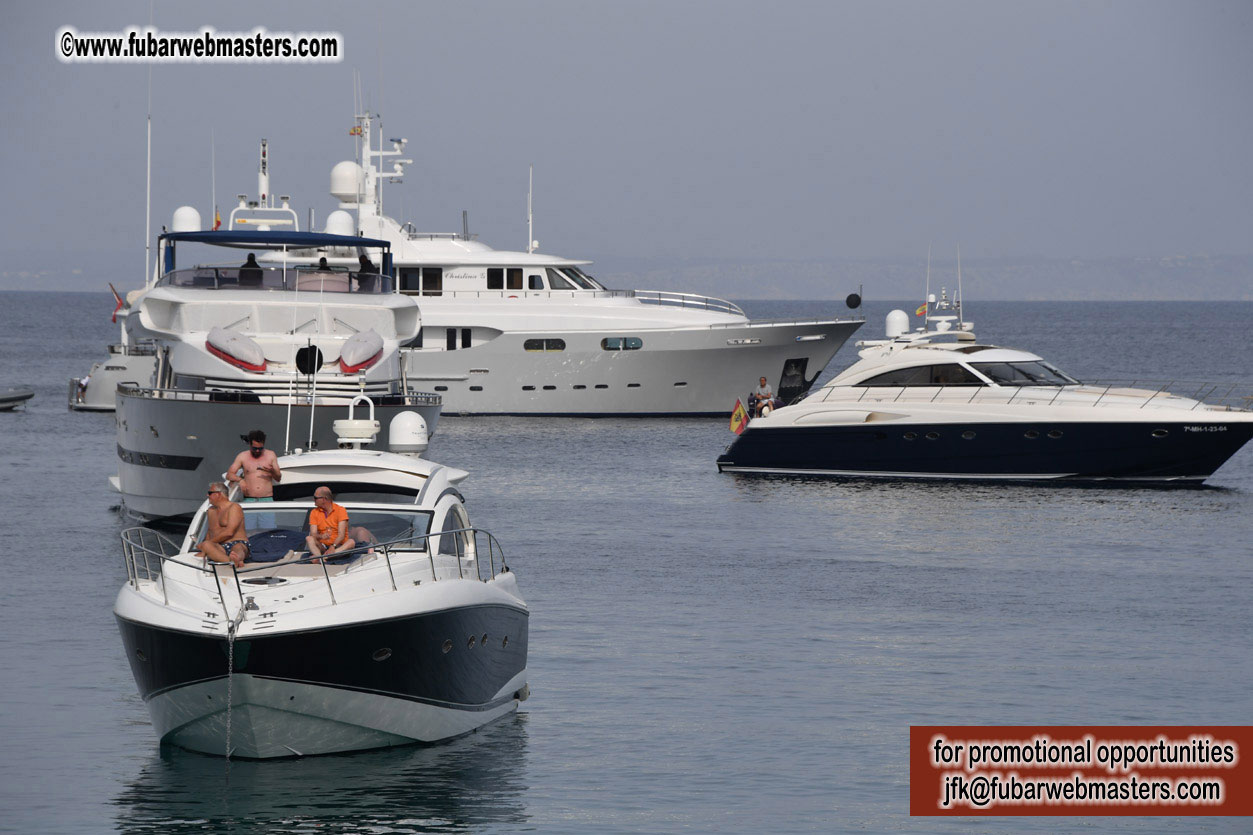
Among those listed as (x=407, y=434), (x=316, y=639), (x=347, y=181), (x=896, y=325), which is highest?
(x=347, y=181)

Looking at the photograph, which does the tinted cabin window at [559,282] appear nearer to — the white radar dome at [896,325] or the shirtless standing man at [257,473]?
the white radar dome at [896,325]

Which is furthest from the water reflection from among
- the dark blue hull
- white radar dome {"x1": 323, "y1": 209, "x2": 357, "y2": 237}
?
white radar dome {"x1": 323, "y1": 209, "x2": 357, "y2": 237}

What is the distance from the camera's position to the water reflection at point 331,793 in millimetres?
13523

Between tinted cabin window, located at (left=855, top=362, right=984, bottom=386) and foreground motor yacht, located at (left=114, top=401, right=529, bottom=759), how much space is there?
22258 millimetres

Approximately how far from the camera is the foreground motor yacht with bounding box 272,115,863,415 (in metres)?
53.5

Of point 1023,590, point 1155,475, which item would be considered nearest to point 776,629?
point 1023,590

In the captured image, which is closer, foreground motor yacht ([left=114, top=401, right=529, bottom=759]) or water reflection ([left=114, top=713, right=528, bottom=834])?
water reflection ([left=114, top=713, right=528, bottom=834])

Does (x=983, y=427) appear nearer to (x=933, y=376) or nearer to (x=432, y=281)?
(x=933, y=376)

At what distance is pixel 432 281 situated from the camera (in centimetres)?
5456

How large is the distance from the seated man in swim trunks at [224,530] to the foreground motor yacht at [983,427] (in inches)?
935

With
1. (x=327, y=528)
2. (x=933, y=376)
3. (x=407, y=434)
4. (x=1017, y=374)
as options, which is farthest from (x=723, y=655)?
(x=1017, y=374)

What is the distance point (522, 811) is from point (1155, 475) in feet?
82.3

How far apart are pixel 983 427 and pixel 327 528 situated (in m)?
23.6

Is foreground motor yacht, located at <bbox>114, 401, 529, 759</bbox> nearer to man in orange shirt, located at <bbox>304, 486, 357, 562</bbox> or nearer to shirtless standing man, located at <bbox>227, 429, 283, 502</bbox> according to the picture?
man in orange shirt, located at <bbox>304, 486, 357, 562</bbox>
